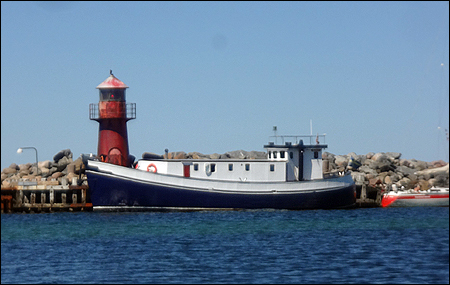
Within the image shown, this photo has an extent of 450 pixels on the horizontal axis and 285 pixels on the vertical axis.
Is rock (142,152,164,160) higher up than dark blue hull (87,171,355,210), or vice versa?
rock (142,152,164,160)

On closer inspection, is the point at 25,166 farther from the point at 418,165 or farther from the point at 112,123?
the point at 418,165

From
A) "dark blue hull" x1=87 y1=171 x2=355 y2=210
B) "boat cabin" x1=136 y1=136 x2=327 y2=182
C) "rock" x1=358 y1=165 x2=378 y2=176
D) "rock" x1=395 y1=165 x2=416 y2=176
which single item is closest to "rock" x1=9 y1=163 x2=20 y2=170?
"boat cabin" x1=136 y1=136 x2=327 y2=182

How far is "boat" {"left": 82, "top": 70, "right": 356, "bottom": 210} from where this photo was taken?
157 ft

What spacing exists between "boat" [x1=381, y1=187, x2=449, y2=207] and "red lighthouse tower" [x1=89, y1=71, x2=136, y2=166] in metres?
17.2

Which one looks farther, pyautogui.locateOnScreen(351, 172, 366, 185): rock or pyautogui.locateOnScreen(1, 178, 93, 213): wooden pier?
pyautogui.locateOnScreen(351, 172, 366, 185): rock

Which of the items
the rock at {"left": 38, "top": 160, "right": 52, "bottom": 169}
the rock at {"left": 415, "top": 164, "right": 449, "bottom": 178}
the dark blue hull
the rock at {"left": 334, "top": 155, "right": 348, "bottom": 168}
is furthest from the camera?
the rock at {"left": 334, "top": 155, "right": 348, "bottom": 168}

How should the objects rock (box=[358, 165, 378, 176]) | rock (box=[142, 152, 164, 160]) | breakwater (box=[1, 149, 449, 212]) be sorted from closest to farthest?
1. breakwater (box=[1, 149, 449, 212])
2. rock (box=[142, 152, 164, 160])
3. rock (box=[358, 165, 378, 176])

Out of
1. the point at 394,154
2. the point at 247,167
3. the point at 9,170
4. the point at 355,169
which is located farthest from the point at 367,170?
the point at 9,170

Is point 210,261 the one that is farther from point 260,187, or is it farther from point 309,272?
point 260,187

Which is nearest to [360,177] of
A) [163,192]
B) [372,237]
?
[163,192]

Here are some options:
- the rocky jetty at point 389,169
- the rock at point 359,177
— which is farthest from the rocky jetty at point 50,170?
the rock at point 359,177

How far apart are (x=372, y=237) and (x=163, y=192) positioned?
49.4 feet

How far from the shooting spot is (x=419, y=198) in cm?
5150

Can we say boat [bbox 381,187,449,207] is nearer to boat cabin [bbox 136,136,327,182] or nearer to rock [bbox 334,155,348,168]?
boat cabin [bbox 136,136,327,182]
